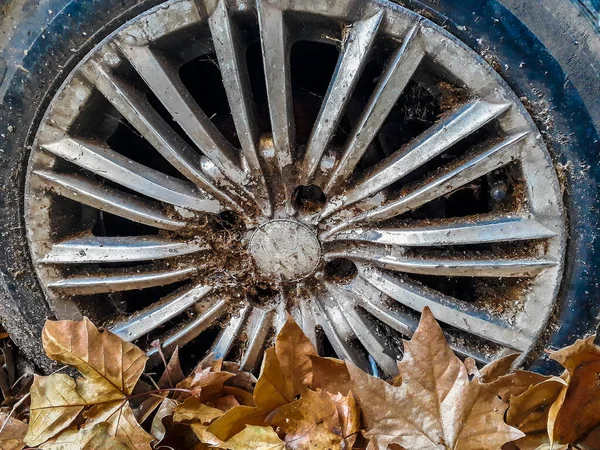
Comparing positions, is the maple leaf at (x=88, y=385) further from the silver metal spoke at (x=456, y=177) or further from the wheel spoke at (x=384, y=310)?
the silver metal spoke at (x=456, y=177)

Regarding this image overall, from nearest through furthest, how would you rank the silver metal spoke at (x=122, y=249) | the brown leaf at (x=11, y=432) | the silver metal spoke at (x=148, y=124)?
the silver metal spoke at (x=148, y=124) < the silver metal spoke at (x=122, y=249) < the brown leaf at (x=11, y=432)

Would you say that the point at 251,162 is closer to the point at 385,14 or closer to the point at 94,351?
the point at 385,14

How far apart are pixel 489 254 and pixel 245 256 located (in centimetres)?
54

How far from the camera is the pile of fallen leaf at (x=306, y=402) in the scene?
125 centimetres

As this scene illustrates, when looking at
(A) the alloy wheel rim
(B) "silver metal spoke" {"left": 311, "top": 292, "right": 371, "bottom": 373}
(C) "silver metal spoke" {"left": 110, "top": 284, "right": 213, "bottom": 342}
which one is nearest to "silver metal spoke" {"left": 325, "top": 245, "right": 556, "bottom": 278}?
(A) the alloy wheel rim

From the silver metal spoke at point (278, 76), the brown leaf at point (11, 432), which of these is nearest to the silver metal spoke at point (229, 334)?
the silver metal spoke at point (278, 76)

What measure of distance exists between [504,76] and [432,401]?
0.68m

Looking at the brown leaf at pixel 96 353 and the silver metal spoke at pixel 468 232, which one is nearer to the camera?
the silver metal spoke at pixel 468 232

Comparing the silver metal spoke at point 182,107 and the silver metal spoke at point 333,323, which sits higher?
the silver metal spoke at point 182,107

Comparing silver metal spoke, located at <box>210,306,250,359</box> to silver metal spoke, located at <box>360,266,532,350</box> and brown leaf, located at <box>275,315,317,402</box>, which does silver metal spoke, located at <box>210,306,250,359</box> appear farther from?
silver metal spoke, located at <box>360,266,532,350</box>

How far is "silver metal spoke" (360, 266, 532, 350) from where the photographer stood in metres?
1.36

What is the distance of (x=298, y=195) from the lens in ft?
4.60

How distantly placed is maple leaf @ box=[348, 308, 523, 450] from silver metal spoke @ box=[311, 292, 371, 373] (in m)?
0.17

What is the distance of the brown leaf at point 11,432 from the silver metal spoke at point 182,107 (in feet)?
2.76
